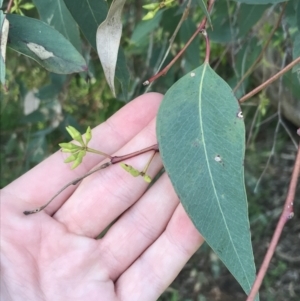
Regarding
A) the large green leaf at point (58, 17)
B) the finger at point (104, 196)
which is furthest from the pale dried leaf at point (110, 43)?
the finger at point (104, 196)

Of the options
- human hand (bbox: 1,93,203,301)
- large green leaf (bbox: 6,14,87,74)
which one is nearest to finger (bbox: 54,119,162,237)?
human hand (bbox: 1,93,203,301)

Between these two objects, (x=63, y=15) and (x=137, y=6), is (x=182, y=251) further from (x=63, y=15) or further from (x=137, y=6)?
(x=137, y=6)

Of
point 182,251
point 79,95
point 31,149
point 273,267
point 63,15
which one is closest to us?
point 63,15

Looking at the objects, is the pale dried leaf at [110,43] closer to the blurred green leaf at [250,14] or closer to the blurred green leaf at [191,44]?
the blurred green leaf at [250,14]

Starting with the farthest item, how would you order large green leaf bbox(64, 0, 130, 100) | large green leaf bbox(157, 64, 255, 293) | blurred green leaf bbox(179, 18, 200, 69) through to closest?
blurred green leaf bbox(179, 18, 200, 69) < large green leaf bbox(64, 0, 130, 100) < large green leaf bbox(157, 64, 255, 293)

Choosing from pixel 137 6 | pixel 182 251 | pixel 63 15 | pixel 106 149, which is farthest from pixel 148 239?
pixel 137 6

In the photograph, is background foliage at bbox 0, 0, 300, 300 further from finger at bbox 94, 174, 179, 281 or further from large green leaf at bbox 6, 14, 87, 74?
large green leaf at bbox 6, 14, 87, 74
